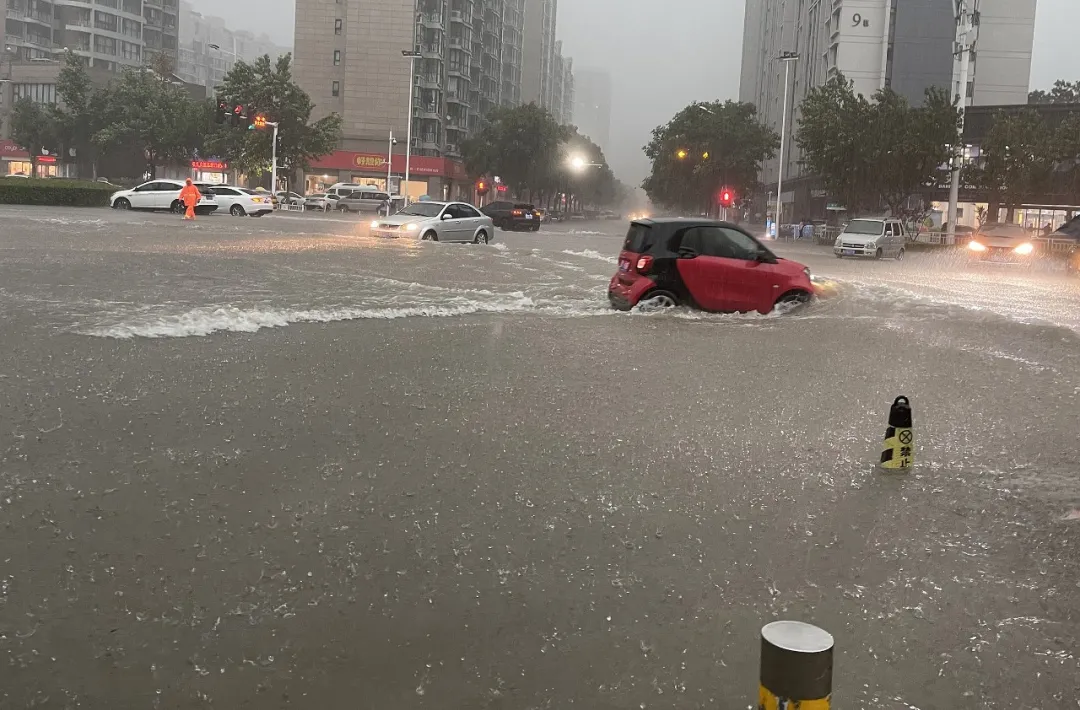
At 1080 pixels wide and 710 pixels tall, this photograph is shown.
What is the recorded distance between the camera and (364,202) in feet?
208

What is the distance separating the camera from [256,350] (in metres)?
9.98

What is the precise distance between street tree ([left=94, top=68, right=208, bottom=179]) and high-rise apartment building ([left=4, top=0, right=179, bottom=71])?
117ft

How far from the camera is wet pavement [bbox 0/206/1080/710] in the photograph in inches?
140

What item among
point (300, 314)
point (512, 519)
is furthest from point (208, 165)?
point (512, 519)

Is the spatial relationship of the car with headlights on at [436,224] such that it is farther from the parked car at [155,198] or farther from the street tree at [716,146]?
the street tree at [716,146]

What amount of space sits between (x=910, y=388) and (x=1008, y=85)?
75.7 meters

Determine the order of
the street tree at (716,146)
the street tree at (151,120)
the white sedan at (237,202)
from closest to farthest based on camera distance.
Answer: the white sedan at (237,202) < the street tree at (151,120) < the street tree at (716,146)

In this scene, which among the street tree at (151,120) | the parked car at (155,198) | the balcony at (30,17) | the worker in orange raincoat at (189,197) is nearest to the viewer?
the worker in orange raincoat at (189,197)

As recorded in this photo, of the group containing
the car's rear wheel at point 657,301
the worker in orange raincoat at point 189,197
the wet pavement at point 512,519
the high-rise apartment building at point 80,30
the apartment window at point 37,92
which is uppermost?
the high-rise apartment building at point 80,30

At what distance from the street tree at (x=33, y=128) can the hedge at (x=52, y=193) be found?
3817cm

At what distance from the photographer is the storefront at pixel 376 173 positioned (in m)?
81.4

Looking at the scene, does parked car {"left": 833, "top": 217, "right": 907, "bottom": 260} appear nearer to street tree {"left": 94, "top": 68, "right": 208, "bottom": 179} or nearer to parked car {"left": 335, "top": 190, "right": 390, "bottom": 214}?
parked car {"left": 335, "top": 190, "right": 390, "bottom": 214}

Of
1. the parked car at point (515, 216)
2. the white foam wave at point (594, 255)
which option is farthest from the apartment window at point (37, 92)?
the white foam wave at point (594, 255)

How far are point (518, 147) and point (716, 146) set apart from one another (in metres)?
15.3
